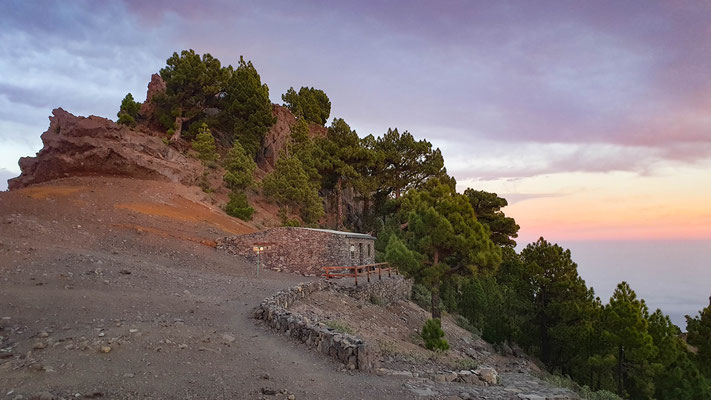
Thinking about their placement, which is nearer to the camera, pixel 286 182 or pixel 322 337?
pixel 322 337

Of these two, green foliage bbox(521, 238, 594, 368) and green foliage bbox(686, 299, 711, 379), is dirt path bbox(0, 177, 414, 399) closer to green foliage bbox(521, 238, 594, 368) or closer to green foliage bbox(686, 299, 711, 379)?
green foliage bbox(521, 238, 594, 368)

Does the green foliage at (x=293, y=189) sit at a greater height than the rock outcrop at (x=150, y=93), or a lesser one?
lesser

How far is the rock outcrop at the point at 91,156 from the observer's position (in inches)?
1447

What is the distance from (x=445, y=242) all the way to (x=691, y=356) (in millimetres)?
20980

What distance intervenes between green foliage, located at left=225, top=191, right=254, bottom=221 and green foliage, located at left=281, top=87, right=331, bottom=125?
48.0 m

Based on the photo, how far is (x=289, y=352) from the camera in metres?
10.5

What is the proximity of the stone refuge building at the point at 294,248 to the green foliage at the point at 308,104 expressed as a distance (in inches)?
2322

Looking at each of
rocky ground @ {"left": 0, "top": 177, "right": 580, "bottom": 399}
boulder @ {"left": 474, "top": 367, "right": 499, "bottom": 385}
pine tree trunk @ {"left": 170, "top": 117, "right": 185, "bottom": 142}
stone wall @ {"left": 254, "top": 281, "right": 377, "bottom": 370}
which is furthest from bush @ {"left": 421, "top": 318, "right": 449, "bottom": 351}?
pine tree trunk @ {"left": 170, "top": 117, "right": 185, "bottom": 142}

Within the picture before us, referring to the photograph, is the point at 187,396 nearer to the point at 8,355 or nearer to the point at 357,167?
the point at 8,355

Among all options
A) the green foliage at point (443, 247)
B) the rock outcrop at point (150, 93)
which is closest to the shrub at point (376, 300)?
the green foliage at point (443, 247)

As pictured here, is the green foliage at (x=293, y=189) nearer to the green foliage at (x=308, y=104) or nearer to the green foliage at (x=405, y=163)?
the green foliage at (x=405, y=163)

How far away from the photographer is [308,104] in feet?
285

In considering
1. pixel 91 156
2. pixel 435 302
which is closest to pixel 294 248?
pixel 435 302

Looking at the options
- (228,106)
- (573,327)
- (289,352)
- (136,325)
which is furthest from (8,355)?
(228,106)
